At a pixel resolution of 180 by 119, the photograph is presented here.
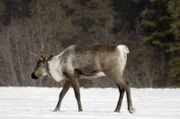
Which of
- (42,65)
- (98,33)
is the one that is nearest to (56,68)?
(42,65)

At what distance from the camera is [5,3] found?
49438 mm

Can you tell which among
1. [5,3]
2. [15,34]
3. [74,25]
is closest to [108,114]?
[15,34]

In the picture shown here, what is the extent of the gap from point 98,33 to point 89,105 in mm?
28940

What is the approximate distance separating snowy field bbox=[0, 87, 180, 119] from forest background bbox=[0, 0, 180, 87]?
1586cm

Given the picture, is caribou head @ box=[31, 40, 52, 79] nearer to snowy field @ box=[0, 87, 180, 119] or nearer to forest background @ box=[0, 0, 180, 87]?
snowy field @ box=[0, 87, 180, 119]

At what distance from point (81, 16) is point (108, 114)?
3409 cm

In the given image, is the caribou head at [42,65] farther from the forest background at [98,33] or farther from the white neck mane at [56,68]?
the forest background at [98,33]

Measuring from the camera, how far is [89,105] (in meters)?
15.4

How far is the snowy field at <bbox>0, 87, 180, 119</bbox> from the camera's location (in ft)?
39.8

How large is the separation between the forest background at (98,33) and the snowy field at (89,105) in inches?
624

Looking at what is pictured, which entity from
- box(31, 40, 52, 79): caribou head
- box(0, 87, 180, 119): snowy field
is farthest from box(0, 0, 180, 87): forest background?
box(31, 40, 52, 79): caribou head

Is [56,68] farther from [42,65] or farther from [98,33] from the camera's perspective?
[98,33]

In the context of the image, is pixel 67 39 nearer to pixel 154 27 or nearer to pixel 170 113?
pixel 154 27

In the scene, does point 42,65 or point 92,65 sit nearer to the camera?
point 92,65
